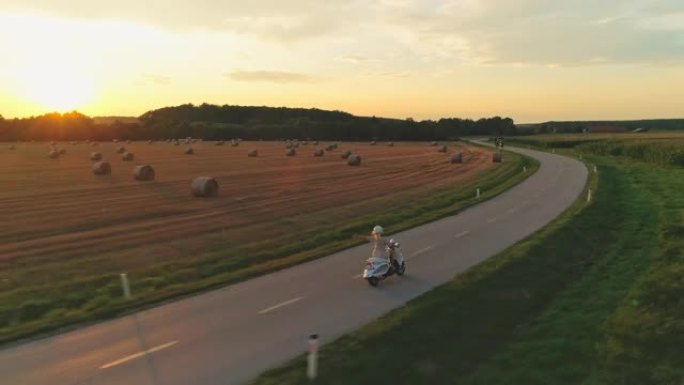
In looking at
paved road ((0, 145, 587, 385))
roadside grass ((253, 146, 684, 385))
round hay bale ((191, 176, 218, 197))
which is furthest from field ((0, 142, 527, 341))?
roadside grass ((253, 146, 684, 385))

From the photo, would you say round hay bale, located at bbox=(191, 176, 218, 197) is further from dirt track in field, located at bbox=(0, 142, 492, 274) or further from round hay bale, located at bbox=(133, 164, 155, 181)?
round hay bale, located at bbox=(133, 164, 155, 181)

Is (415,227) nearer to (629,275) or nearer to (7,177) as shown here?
(629,275)

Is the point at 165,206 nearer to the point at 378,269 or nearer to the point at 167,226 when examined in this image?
the point at 167,226

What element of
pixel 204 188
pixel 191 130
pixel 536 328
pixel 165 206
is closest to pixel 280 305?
pixel 536 328

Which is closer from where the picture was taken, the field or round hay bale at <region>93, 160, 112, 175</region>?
the field

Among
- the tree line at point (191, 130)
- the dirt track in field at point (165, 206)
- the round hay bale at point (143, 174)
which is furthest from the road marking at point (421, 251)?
the tree line at point (191, 130)

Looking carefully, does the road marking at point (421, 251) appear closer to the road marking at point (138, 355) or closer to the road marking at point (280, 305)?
the road marking at point (280, 305)
